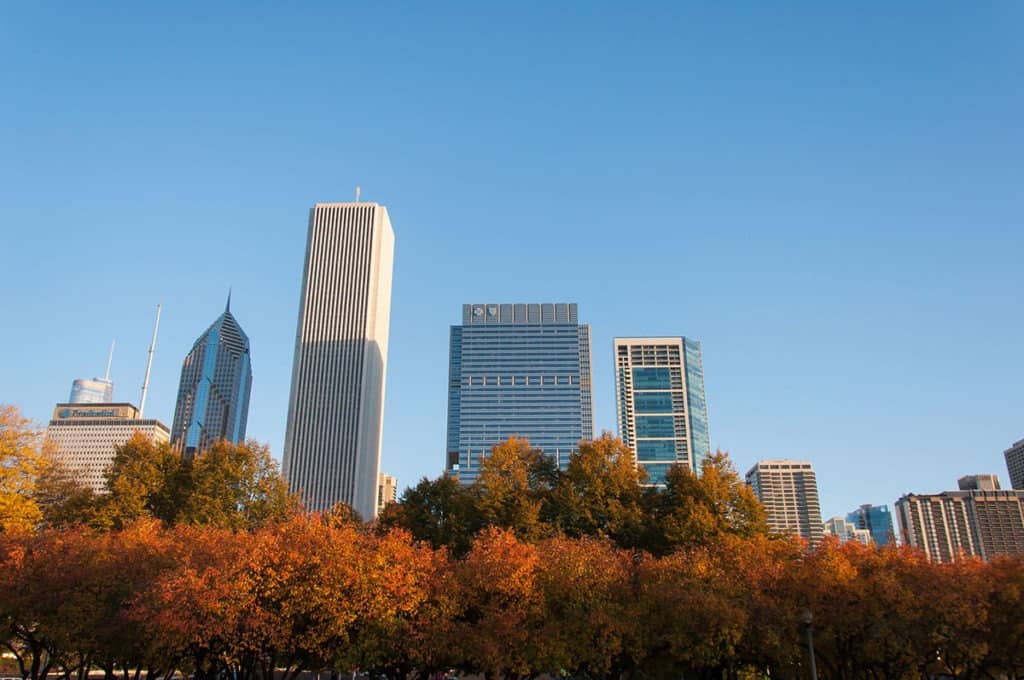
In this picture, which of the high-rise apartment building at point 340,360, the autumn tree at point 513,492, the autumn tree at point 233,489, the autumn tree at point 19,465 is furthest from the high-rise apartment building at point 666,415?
the autumn tree at point 19,465

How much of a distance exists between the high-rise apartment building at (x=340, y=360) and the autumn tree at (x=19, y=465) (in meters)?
83.6

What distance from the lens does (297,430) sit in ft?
427

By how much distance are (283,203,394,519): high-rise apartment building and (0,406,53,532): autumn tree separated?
3292 inches

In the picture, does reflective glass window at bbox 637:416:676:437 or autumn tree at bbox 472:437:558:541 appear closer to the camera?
autumn tree at bbox 472:437:558:541

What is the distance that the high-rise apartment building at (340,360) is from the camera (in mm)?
128250

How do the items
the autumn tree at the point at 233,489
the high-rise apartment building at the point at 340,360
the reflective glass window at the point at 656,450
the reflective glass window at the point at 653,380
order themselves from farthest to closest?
the reflective glass window at the point at 653,380, the reflective glass window at the point at 656,450, the high-rise apartment building at the point at 340,360, the autumn tree at the point at 233,489

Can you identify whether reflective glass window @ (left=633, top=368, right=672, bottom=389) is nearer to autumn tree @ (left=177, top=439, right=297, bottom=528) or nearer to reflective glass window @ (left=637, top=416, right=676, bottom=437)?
reflective glass window @ (left=637, top=416, right=676, bottom=437)

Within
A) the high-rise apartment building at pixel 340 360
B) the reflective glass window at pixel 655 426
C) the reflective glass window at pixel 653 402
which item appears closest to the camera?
the high-rise apartment building at pixel 340 360

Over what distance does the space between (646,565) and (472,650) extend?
918cm

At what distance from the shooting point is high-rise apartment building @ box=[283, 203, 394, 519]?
128m

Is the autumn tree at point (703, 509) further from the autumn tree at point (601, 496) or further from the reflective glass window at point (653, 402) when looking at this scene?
the reflective glass window at point (653, 402)

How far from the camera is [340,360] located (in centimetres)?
13225

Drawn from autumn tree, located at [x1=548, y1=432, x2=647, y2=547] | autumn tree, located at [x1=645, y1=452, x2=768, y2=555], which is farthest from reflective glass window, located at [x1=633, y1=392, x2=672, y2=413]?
autumn tree, located at [x1=645, y1=452, x2=768, y2=555]

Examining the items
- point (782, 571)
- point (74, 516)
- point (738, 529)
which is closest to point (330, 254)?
point (74, 516)
